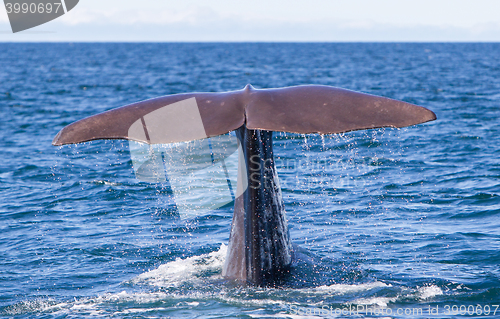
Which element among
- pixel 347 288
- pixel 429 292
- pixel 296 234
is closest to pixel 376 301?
pixel 347 288

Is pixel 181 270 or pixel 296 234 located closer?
pixel 181 270

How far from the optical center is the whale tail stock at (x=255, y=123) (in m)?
5.25

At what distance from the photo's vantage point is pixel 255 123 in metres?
5.25

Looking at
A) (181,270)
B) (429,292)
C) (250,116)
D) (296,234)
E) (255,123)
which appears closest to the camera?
(255,123)

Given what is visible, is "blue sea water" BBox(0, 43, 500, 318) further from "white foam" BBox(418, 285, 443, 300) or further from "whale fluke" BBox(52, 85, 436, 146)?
"whale fluke" BBox(52, 85, 436, 146)

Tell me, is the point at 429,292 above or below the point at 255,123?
below

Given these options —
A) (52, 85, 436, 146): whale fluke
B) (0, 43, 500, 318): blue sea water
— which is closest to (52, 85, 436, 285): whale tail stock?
(52, 85, 436, 146): whale fluke

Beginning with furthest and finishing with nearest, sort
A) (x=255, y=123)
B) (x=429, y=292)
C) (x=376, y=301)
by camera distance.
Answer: (x=429, y=292) < (x=376, y=301) < (x=255, y=123)

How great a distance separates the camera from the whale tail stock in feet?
17.2

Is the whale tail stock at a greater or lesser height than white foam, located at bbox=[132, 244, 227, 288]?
greater

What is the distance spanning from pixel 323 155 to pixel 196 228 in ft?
18.2

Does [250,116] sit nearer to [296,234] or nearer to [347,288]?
[347,288]

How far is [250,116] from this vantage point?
5.41 metres

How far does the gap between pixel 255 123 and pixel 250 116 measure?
18cm
